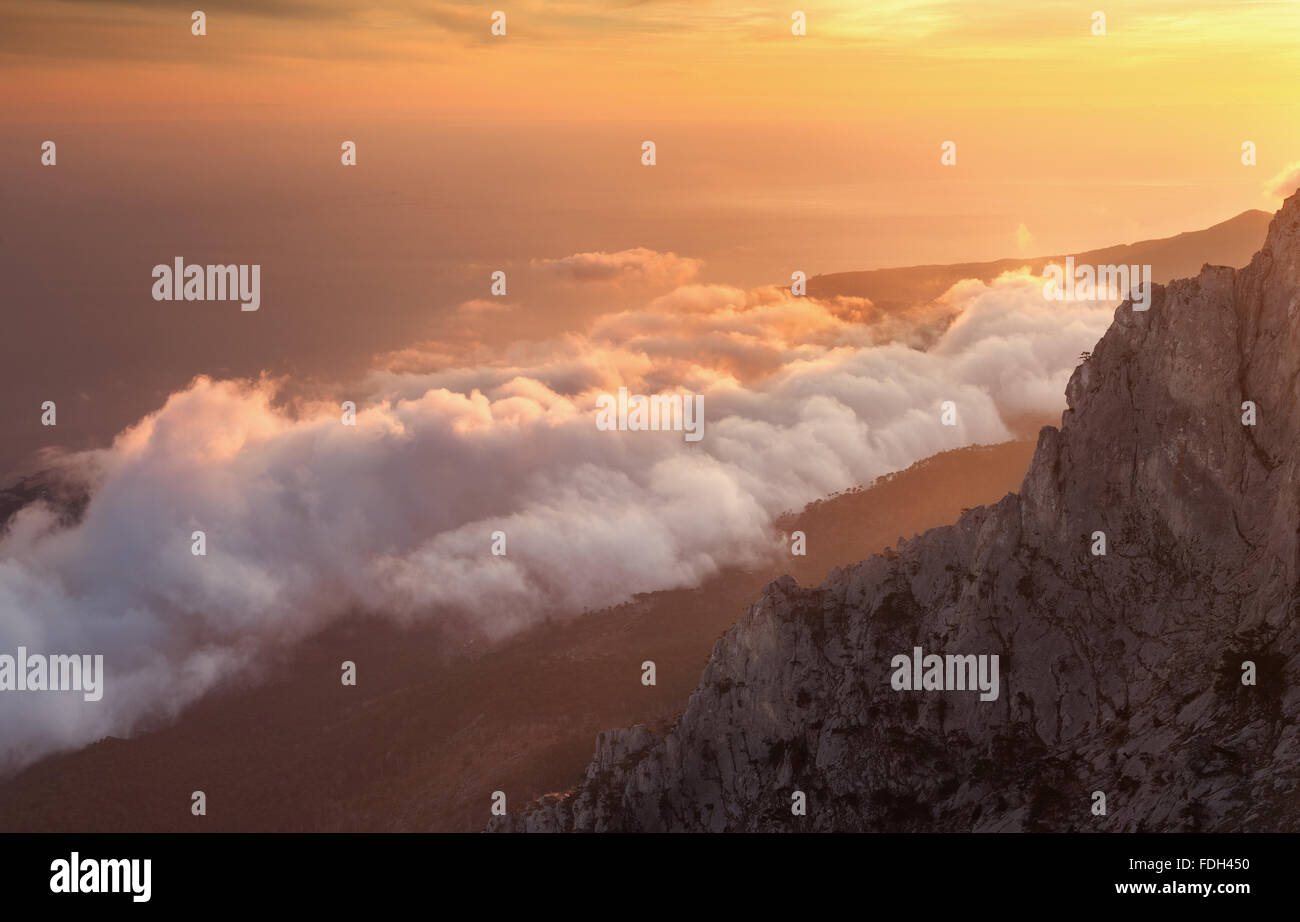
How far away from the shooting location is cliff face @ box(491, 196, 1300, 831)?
268 ft

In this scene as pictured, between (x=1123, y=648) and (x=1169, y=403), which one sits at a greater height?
(x=1169, y=403)

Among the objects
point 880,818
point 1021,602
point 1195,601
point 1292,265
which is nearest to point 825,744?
point 880,818

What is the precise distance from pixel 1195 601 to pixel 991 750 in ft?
61.8

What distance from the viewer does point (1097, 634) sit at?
9456cm

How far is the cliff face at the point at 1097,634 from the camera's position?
8181 cm

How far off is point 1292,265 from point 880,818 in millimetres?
51278

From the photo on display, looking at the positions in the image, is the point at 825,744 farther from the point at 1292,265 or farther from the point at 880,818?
the point at 1292,265

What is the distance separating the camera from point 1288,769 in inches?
2899

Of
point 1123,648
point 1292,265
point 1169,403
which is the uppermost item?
point 1292,265

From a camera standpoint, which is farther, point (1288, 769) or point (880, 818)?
point (880, 818)
